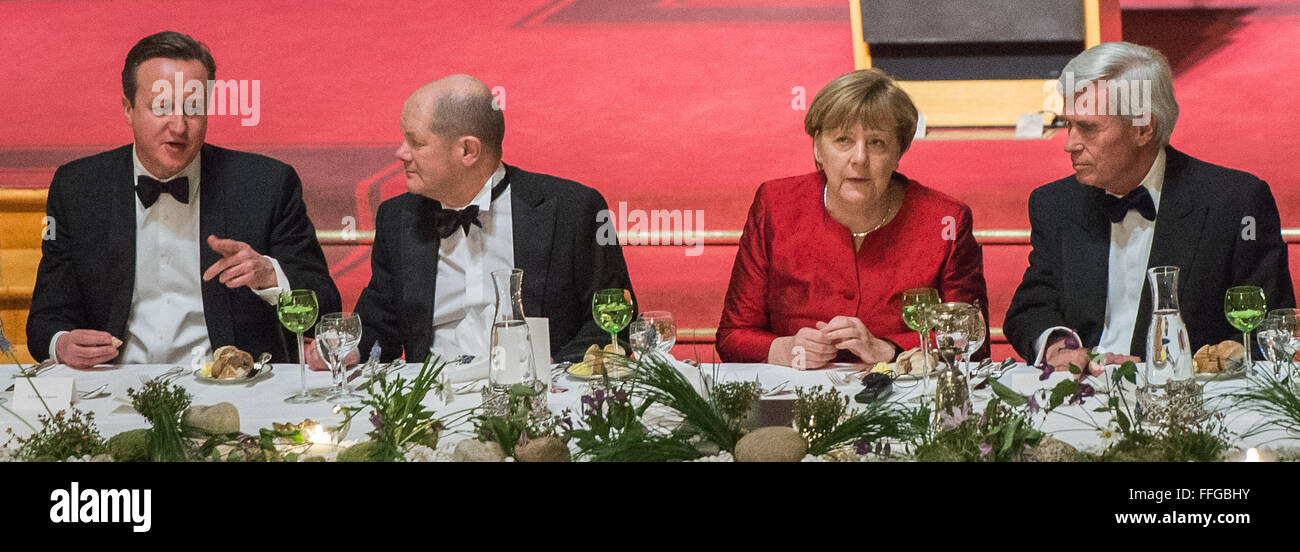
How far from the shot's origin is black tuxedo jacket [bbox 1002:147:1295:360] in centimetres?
329

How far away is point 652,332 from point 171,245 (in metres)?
1.95

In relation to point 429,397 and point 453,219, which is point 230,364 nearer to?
point 429,397

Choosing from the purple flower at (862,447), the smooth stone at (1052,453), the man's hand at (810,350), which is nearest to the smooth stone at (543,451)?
the purple flower at (862,447)

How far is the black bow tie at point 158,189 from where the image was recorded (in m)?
3.39

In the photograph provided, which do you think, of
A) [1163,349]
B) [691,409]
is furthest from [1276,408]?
[691,409]

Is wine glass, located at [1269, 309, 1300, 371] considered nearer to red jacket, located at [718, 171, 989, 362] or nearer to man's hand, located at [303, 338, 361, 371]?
red jacket, located at [718, 171, 989, 362]

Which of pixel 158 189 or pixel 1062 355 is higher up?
pixel 158 189

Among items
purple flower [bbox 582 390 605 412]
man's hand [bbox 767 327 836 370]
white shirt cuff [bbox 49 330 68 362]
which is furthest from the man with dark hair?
purple flower [bbox 582 390 605 412]

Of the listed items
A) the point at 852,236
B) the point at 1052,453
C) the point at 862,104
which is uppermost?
the point at 862,104

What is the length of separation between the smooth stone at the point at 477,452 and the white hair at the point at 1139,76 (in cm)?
260

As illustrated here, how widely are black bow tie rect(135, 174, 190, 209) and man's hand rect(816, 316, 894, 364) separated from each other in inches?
79.2

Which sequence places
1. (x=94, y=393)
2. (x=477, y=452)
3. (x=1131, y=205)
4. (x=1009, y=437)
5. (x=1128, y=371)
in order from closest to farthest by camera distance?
(x=1009, y=437) < (x=477, y=452) < (x=1128, y=371) < (x=94, y=393) < (x=1131, y=205)

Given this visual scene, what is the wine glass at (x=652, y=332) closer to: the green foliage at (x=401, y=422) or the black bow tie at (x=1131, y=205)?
the green foliage at (x=401, y=422)

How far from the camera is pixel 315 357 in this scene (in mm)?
2646
